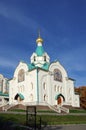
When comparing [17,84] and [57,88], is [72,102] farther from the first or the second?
[17,84]

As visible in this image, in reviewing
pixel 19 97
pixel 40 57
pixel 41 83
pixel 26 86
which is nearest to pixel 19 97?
pixel 19 97

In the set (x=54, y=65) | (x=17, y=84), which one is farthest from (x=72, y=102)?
(x=17, y=84)

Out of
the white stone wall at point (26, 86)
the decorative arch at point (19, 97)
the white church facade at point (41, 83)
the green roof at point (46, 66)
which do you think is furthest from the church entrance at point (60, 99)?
the decorative arch at point (19, 97)

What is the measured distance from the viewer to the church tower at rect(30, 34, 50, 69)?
5100 centimetres

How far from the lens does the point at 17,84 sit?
5138 cm

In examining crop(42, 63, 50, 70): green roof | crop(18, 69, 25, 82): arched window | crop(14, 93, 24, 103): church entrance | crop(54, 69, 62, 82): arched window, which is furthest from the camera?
crop(54, 69, 62, 82): arched window

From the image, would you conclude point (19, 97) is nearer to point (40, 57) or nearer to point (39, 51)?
point (40, 57)

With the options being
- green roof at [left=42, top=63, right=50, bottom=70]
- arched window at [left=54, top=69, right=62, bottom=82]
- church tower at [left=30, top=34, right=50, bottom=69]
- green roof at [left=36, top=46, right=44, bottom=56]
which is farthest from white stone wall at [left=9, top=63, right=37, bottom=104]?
arched window at [left=54, top=69, right=62, bottom=82]

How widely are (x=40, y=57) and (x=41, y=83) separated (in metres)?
7.52

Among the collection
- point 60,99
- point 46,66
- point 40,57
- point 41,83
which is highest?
point 40,57

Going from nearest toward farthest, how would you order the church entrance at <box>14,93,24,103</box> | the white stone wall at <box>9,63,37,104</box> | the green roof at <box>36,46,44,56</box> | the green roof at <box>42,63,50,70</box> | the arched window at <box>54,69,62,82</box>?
1. the white stone wall at <box>9,63,37,104</box>
2. the church entrance at <box>14,93,24,103</box>
3. the green roof at <box>42,63,50,70</box>
4. the arched window at <box>54,69,62,82</box>
5. the green roof at <box>36,46,44,56</box>

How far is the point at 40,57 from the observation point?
5203 cm

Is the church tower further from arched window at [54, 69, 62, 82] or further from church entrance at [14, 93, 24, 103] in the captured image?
church entrance at [14, 93, 24, 103]

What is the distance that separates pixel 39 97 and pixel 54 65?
27.4 feet
